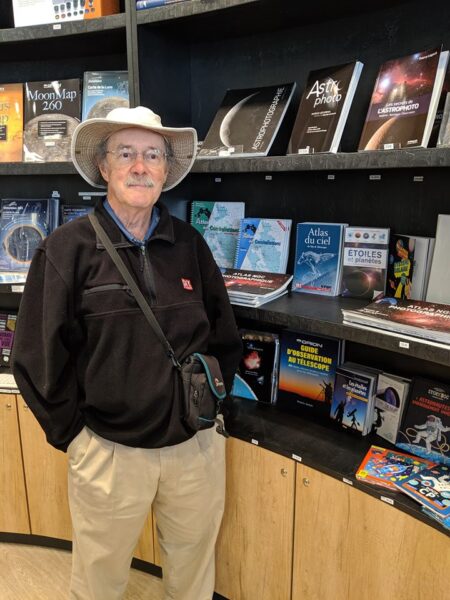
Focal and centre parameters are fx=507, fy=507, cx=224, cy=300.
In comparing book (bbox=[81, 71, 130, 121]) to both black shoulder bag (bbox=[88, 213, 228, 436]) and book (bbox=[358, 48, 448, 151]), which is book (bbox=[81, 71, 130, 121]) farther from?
book (bbox=[358, 48, 448, 151])

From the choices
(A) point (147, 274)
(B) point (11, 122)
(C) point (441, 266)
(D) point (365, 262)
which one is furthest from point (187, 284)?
(B) point (11, 122)

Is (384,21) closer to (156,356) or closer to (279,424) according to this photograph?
(156,356)

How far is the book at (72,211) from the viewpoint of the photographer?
7.39ft

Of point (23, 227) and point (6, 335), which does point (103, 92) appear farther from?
point (6, 335)

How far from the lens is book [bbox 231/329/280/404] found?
1.96 metres

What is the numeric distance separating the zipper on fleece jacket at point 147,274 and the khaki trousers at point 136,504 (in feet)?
1.51

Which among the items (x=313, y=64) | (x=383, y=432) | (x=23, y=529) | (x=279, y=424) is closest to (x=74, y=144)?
(x=313, y=64)

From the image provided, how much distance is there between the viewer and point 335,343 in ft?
6.04

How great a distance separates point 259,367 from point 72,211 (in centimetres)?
109

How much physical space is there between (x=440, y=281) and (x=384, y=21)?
0.87 meters

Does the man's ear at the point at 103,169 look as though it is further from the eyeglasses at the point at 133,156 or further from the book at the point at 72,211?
the book at the point at 72,211

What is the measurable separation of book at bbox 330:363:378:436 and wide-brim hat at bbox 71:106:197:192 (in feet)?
2.98

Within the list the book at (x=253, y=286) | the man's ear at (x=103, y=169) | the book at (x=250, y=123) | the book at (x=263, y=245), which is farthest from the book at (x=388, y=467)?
the man's ear at (x=103, y=169)

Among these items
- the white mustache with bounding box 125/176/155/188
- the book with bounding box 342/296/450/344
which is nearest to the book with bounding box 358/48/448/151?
the book with bounding box 342/296/450/344
